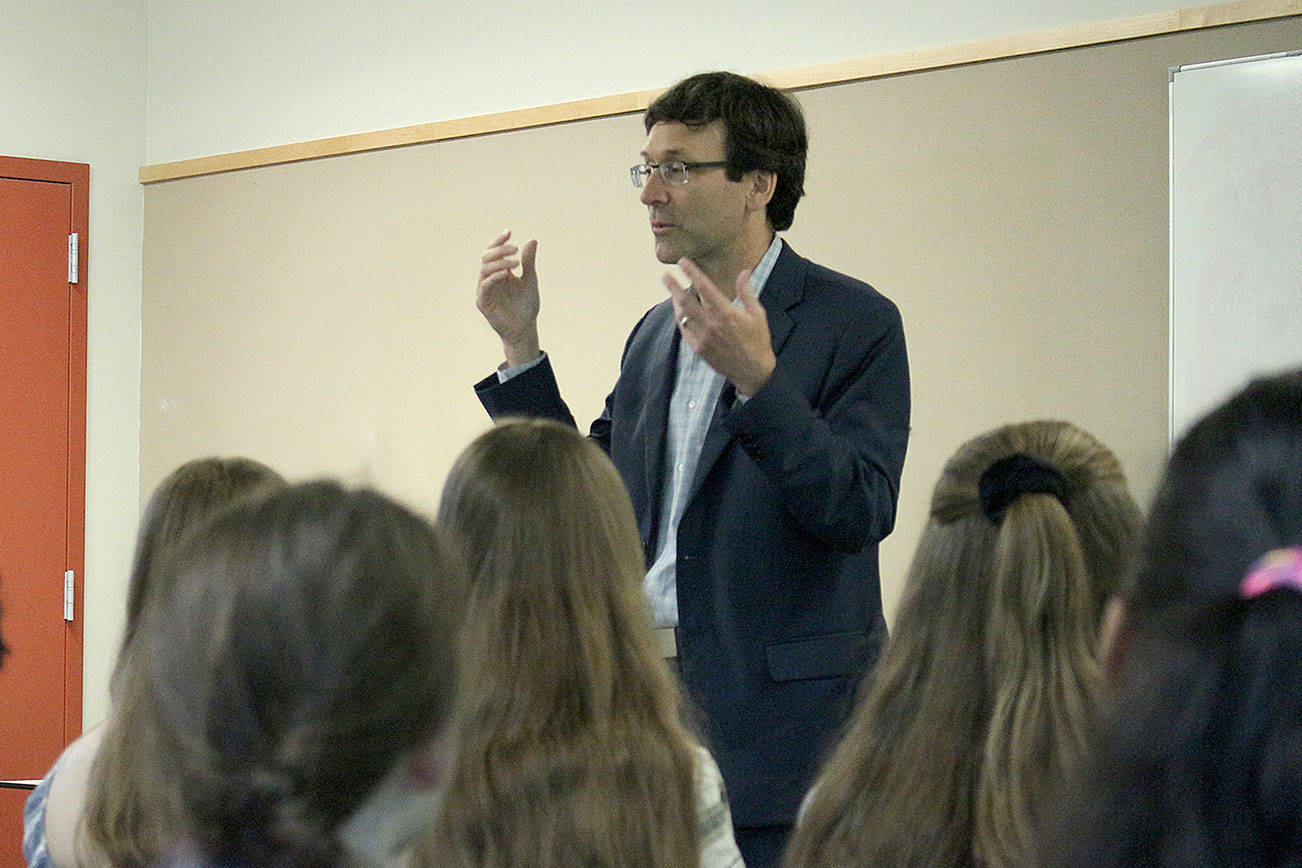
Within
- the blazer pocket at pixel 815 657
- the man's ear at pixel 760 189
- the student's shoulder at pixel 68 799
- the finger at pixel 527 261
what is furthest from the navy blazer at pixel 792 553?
the student's shoulder at pixel 68 799

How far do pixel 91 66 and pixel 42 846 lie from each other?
348 centimetres

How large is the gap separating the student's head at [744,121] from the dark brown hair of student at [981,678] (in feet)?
3.36

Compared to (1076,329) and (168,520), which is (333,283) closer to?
(1076,329)

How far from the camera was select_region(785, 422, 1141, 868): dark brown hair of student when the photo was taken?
1.10 m

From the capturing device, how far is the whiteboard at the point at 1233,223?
257 cm

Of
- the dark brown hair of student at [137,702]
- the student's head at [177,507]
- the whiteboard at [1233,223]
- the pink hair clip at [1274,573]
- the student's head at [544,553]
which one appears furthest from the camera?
the whiteboard at [1233,223]

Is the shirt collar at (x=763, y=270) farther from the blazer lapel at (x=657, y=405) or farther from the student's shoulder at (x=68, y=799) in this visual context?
the student's shoulder at (x=68, y=799)

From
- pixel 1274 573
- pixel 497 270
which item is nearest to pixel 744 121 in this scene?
pixel 497 270

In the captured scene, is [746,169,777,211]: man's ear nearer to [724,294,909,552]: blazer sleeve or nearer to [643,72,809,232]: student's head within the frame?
[643,72,809,232]: student's head

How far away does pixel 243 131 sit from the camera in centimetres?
425

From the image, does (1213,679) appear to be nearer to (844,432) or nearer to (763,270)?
(844,432)

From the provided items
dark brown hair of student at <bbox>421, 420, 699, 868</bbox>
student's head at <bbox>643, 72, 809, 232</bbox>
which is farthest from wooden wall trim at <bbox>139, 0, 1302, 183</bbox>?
dark brown hair of student at <bbox>421, 420, 699, 868</bbox>

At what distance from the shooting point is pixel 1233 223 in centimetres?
263

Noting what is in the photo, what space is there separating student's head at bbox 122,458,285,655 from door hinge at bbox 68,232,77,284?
2974mm
